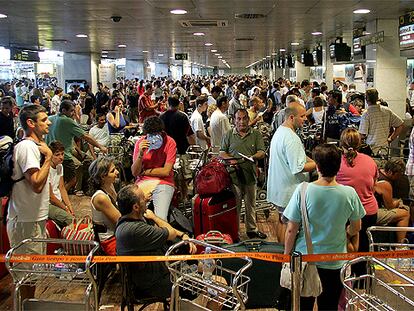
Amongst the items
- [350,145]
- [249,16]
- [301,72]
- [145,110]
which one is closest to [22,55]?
→ [145,110]

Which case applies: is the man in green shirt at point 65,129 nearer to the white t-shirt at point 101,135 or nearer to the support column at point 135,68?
the white t-shirt at point 101,135

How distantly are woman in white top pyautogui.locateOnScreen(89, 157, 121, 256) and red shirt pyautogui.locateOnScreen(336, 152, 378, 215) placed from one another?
6.58 feet

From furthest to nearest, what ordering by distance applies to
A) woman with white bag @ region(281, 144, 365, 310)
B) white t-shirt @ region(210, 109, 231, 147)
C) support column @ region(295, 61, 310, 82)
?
support column @ region(295, 61, 310, 82) → white t-shirt @ region(210, 109, 231, 147) → woman with white bag @ region(281, 144, 365, 310)

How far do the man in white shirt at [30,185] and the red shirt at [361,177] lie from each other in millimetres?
2542

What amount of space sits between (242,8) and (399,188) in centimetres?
487

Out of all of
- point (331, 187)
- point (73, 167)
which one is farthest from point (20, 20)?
point (331, 187)

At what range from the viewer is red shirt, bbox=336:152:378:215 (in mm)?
4859

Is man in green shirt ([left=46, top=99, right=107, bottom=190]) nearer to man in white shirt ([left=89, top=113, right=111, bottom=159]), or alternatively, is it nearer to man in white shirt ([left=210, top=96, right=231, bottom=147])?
man in white shirt ([left=89, top=113, right=111, bottom=159])

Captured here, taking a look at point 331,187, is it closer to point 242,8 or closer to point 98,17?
point 242,8

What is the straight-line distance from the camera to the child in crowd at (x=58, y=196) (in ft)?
19.1

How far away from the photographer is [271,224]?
8.09m

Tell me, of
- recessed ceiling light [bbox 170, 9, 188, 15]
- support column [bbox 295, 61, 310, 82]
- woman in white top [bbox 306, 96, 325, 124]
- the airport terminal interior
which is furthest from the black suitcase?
support column [bbox 295, 61, 310, 82]

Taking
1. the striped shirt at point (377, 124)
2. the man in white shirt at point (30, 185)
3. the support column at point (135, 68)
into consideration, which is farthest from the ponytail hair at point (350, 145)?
the support column at point (135, 68)

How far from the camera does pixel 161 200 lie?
18.8 feet
